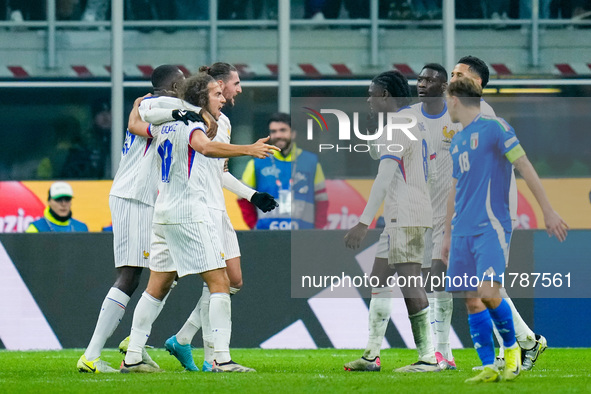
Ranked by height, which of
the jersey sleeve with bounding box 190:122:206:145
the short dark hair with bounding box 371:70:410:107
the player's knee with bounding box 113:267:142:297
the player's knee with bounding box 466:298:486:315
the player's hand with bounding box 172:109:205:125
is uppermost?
the short dark hair with bounding box 371:70:410:107

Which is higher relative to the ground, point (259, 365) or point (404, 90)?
point (404, 90)

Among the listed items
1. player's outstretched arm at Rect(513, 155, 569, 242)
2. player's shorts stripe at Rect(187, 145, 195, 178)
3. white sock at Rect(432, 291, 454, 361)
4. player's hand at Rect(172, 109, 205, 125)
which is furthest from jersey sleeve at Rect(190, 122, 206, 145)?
white sock at Rect(432, 291, 454, 361)

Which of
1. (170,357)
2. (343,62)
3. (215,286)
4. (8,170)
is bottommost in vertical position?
(170,357)

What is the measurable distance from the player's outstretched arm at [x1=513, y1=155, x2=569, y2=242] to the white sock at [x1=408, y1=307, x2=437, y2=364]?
1.35m

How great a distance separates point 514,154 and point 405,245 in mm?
1212

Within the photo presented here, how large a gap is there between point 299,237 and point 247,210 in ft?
3.07

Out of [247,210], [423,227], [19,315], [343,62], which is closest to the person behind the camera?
[423,227]

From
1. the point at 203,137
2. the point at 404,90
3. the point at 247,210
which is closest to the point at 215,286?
the point at 203,137

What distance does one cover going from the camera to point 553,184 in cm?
1295

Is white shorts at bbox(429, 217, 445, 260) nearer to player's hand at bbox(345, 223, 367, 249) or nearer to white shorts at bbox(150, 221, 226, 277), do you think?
player's hand at bbox(345, 223, 367, 249)

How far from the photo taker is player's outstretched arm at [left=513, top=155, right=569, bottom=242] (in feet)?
23.1

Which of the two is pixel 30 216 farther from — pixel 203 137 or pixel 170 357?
pixel 203 137

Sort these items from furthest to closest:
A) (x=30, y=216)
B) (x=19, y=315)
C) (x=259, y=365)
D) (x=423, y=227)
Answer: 1. (x=30, y=216)
2. (x=19, y=315)
3. (x=259, y=365)
4. (x=423, y=227)

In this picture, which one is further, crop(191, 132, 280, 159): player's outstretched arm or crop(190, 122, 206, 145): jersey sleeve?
crop(190, 122, 206, 145): jersey sleeve
